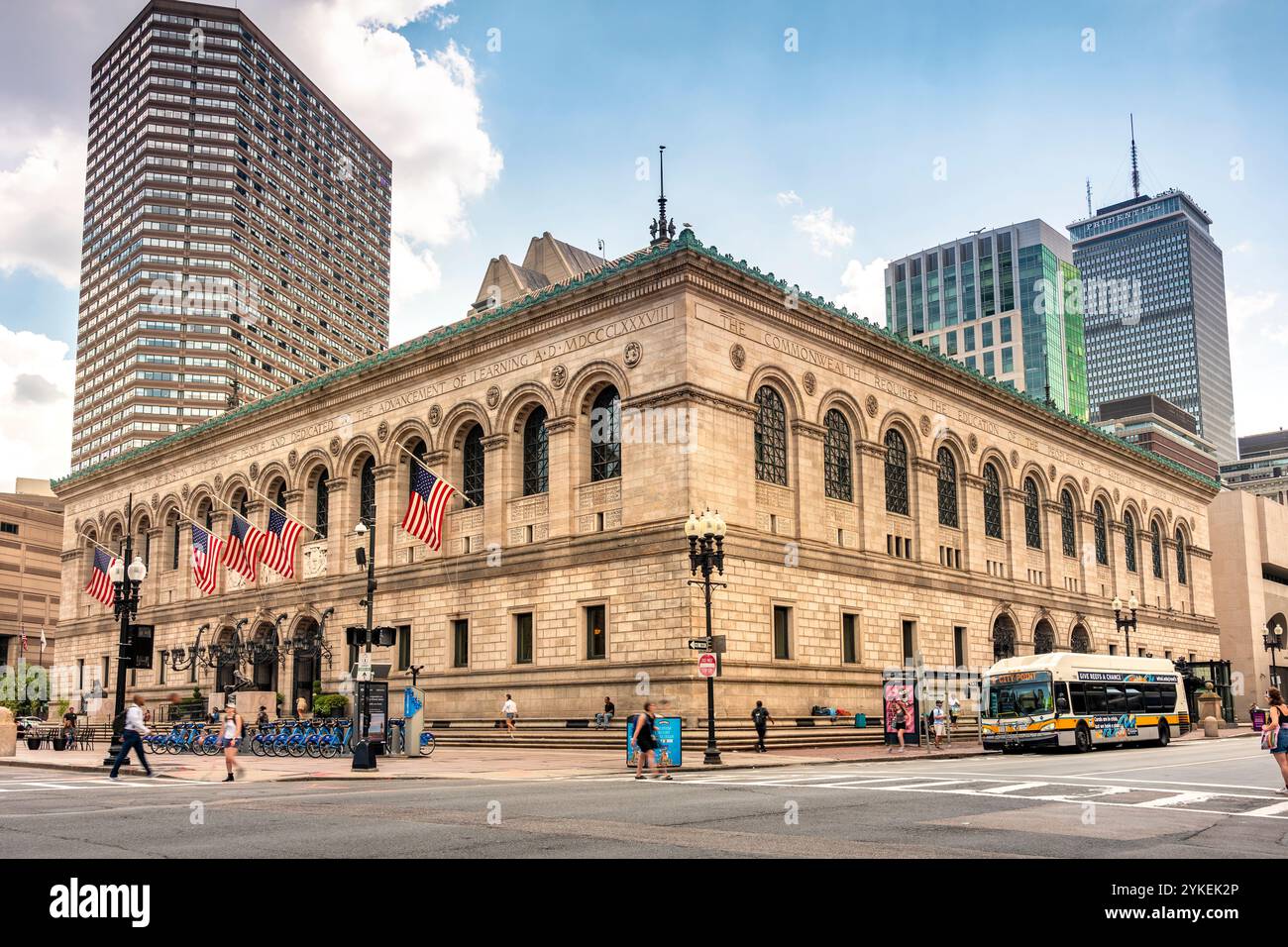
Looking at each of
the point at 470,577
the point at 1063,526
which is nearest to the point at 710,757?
the point at 470,577

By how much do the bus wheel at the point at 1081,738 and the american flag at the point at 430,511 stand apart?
76.1ft

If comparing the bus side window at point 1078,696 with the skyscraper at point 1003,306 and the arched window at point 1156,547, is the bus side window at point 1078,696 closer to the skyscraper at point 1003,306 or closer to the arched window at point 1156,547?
the arched window at point 1156,547

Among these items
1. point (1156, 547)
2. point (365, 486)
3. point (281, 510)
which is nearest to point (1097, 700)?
point (365, 486)

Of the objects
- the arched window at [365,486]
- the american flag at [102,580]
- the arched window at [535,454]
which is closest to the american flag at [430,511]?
the arched window at [535,454]

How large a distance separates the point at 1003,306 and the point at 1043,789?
160 m

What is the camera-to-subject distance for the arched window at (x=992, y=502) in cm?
5553

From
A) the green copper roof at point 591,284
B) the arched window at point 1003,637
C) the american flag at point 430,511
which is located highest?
the green copper roof at point 591,284

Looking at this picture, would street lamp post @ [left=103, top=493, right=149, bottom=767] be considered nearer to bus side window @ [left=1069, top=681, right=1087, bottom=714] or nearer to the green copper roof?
the green copper roof

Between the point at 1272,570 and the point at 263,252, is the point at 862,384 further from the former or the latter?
the point at 263,252

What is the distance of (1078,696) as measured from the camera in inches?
1535

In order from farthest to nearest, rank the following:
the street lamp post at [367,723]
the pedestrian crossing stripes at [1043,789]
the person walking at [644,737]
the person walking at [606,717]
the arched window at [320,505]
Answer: the arched window at [320,505] → the person walking at [606,717] → the street lamp post at [367,723] → the person walking at [644,737] → the pedestrian crossing stripes at [1043,789]

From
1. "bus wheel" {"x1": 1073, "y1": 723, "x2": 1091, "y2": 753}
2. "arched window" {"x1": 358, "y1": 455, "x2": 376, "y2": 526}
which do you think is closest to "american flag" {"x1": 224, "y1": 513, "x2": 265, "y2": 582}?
"arched window" {"x1": 358, "y1": 455, "x2": 376, "y2": 526}

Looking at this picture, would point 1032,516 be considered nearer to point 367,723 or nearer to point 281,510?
point 281,510

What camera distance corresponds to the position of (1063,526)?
62125mm
